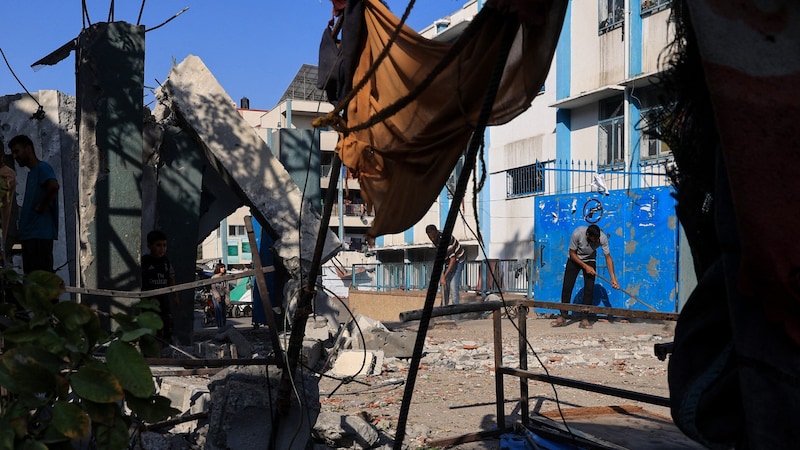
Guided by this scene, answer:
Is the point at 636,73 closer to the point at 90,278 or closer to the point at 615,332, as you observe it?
the point at 615,332

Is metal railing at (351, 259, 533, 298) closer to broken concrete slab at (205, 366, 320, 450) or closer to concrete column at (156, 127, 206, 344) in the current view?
concrete column at (156, 127, 206, 344)

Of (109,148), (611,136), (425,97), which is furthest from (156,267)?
(611,136)

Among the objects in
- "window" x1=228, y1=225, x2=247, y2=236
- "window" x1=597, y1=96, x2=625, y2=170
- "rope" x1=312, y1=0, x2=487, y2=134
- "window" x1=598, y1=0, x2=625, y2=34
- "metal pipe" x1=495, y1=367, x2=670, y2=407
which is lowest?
"metal pipe" x1=495, y1=367, x2=670, y2=407

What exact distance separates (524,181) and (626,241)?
25.9 ft

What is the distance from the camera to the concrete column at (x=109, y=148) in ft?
22.5

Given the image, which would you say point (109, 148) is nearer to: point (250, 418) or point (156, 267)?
point (156, 267)

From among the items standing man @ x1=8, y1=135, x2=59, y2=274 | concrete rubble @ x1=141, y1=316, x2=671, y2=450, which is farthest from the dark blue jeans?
standing man @ x1=8, y1=135, x2=59, y2=274

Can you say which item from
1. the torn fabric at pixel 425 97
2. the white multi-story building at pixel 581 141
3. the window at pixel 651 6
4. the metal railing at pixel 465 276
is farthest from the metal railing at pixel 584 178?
the torn fabric at pixel 425 97

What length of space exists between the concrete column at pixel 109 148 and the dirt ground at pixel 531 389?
240cm

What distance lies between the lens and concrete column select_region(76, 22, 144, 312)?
270 inches

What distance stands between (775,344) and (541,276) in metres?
14.2

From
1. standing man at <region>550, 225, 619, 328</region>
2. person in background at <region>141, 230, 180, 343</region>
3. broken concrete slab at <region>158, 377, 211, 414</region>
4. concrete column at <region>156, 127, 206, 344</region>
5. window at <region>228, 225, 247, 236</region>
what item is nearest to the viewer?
broken concrete slab at <region>158, 377, 211, 414</region>

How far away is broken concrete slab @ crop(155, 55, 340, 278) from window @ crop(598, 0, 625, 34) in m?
11.3

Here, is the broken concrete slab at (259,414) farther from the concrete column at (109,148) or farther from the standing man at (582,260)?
the standing man at (582,260)
